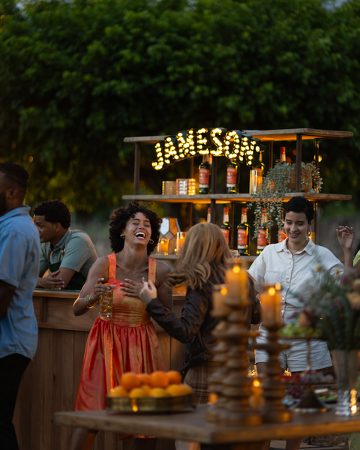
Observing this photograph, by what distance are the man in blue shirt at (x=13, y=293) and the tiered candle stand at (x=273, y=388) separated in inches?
55.5

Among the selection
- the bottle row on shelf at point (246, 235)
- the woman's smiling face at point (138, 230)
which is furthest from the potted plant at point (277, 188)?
the woman's smiling face at point (138, 230)

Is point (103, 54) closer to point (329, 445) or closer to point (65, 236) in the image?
point (65, 236)

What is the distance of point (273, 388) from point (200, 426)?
33 centimetres

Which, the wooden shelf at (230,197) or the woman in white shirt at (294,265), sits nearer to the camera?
the woman in white shirt at (294,265)

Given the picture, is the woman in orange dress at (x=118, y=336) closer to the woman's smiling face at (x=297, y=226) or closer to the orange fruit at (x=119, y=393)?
the woman's smiling face at (x=297, y=226)

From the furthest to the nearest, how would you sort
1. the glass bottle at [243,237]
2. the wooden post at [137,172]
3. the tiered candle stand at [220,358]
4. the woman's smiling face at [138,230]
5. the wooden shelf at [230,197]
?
the wooden post at [137,172], the glass bottle at [243,237], the wooden shelf at [230,197], the woman's smiling face at [138,230], the tiered candle stand at [220,358]

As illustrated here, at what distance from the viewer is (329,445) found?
570cm

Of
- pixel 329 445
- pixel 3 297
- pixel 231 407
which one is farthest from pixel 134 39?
pixel 231 407

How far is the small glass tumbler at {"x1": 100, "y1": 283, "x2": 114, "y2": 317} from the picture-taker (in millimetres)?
3918

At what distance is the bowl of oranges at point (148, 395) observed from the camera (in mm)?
2471

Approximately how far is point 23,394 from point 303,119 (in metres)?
8.39

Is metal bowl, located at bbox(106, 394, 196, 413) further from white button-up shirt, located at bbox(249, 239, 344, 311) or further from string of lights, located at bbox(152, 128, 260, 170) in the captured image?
string of lights, located at bbox(152, 128, 260, 170)

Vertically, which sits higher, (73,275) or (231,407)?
(73,275)

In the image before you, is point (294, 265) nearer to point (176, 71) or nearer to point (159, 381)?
point (159, 381)
